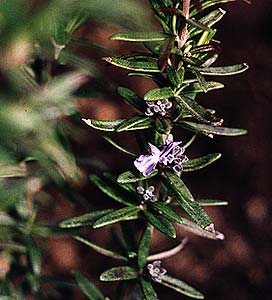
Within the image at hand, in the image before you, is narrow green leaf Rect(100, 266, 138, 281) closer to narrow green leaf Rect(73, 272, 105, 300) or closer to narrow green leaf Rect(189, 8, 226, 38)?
narrow green leaf Rect(73, 272, 105, 300)

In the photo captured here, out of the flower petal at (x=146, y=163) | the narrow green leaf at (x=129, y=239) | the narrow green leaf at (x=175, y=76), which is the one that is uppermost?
the narrow green leaf at (x=175, y=76)

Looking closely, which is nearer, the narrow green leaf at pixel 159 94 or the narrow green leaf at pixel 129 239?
the narrow green leaf at pixel 159 94

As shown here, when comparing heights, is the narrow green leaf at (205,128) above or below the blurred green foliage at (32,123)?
above

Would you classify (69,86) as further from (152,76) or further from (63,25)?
(152,76)

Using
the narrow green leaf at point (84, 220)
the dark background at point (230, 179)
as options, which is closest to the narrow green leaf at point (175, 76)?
the narrow green leaf at point (84, 220)

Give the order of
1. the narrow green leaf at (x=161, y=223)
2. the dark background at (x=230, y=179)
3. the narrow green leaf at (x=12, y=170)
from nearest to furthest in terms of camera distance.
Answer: the narrow green leaf at (x=161, y=223)
the narrow green leaf at (x=12, y=170)
the dark background at (x=230, y=179)

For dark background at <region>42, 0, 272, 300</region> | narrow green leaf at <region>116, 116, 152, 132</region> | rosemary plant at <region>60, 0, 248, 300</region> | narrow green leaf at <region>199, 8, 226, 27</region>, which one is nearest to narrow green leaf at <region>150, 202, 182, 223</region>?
rosemary plant at <region>60, 0, 248, 300</region>

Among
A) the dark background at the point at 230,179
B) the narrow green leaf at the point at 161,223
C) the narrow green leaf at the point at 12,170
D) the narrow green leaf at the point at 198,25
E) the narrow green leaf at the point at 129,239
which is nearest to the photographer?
the narrow green leaf at the point at 198,25

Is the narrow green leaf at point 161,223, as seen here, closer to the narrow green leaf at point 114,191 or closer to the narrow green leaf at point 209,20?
the narrow green leaf at point 114,191
